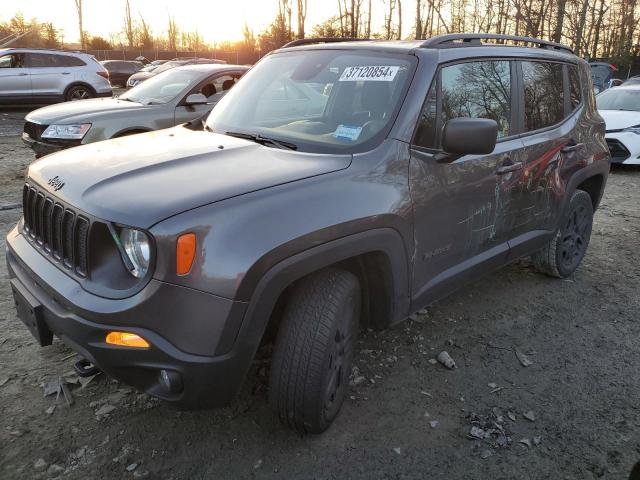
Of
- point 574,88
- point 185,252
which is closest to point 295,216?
point 185,252

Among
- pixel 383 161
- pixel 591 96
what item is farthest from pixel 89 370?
pixel 591 96

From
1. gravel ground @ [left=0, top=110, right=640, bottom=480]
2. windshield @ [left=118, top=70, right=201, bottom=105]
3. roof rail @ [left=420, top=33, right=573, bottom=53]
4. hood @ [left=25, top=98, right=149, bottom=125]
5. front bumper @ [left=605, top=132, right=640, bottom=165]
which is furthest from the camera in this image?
front bumper @ [left=605, top=132, right=640, bottom=165]

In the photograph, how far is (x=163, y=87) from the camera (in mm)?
7398

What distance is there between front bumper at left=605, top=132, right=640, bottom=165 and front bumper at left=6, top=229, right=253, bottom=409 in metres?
8.77

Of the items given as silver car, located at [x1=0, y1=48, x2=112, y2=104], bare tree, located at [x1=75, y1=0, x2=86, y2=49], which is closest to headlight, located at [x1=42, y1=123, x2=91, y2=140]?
silver car, located at [x1=0, y1=48, x2=112, y2=104]

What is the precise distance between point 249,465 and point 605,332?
2641 mm

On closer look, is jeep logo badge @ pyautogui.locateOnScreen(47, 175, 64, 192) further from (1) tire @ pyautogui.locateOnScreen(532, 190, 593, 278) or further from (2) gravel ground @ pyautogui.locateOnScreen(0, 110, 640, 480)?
(1) tire @ pyautogui.locateOnScreen(532, 190, 593, 278)

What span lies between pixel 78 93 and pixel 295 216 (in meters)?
14.7

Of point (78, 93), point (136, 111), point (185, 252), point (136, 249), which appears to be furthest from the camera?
point (78, 93)

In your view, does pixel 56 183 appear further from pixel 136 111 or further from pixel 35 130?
pixel 35 130

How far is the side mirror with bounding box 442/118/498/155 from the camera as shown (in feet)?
8.59

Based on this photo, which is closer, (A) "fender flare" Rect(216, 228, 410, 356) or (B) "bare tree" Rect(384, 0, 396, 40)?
(A) "fender flare" Rect(216, 228, 410, 356)

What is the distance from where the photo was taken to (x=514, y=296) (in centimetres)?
427

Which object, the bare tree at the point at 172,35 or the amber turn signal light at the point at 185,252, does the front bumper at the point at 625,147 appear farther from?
the bare tree at the point at 172,35
